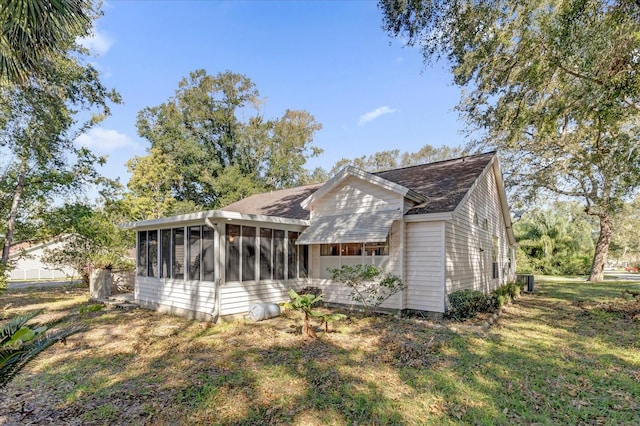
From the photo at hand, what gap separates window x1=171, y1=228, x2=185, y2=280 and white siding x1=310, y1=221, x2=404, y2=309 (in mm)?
4843

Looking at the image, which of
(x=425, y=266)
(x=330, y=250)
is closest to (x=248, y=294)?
(x=330, y=250)

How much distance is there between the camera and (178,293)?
11383 millimetres

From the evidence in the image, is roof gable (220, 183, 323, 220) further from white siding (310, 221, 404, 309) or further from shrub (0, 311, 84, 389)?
shrub (0, 311, 84, 389)

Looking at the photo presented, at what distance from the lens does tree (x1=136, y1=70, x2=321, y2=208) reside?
97.7ft

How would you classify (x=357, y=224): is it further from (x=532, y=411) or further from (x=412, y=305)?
(x=532, y=411)

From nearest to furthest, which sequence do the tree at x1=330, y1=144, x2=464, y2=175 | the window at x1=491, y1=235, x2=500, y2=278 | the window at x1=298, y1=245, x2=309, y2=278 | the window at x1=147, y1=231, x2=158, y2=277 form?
the window at x1=147, y1=231, x2=158, y2=277
the window at x1=298, y1=245, x2=309, y2=278
the window at x1=491, y1=235, x2=500, y2=278
the tree at x1=330, y1=144, x2=464, y2=175

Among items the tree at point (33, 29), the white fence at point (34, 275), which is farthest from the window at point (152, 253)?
the white fence at point (34, 275)

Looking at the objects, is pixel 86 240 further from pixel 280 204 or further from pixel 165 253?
pixel 280 204

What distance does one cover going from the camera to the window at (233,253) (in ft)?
34.1

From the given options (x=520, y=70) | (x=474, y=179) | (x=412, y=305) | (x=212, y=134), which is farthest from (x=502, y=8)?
(x=212, y=134)

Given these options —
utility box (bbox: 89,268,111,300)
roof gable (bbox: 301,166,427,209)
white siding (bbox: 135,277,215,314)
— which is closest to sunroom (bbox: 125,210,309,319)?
white siding (bbox: 135,277,215,314)

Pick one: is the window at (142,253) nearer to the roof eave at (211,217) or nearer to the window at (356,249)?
the roof eave at (211,217)

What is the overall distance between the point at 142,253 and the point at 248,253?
521 centimetres

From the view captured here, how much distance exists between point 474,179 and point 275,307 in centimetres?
849
